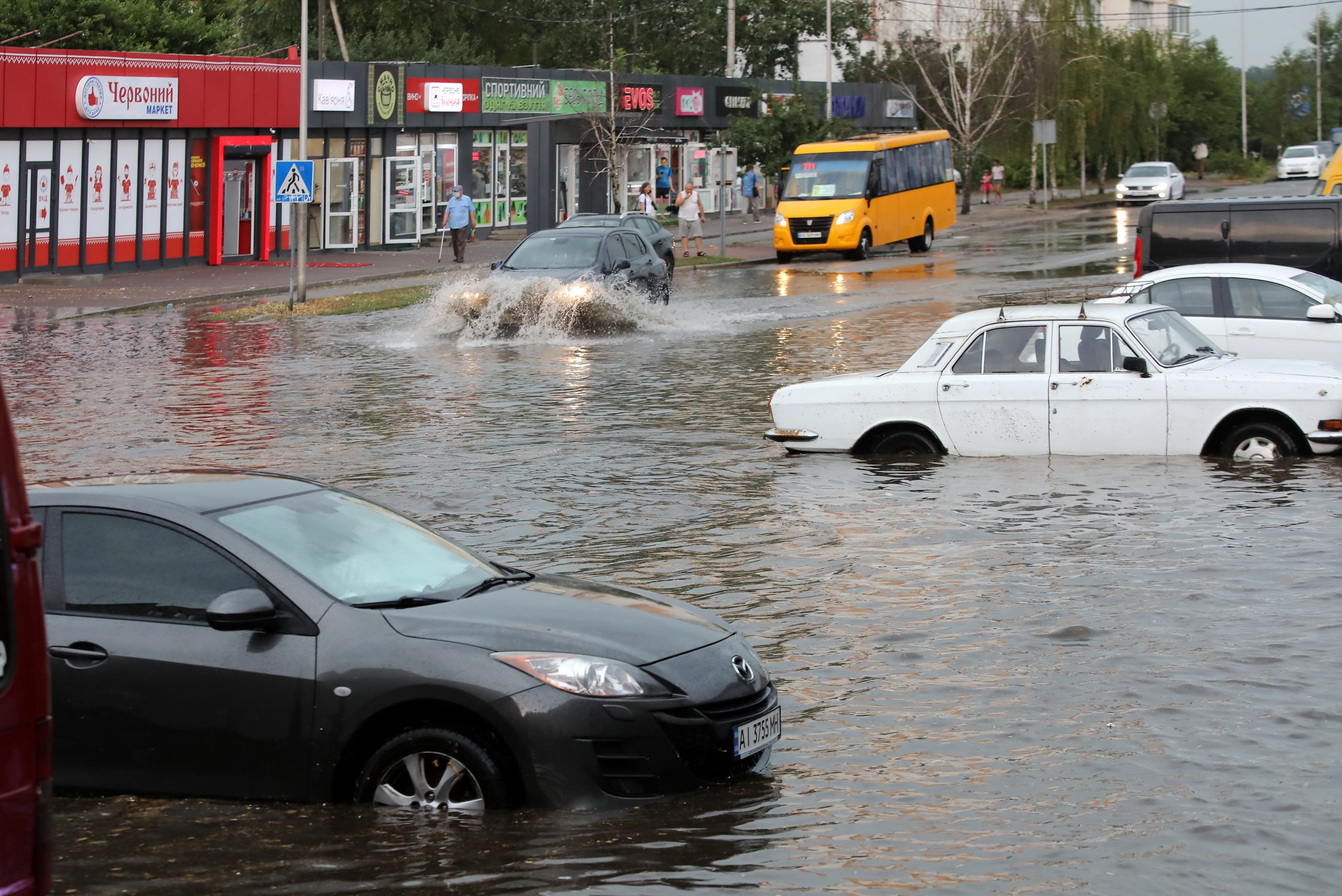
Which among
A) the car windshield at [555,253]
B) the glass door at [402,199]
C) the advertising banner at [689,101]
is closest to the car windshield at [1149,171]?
the advertising banner at [689,101]

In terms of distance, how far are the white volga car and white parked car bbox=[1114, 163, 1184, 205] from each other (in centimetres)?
5124

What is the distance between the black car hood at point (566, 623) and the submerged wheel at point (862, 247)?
36.5 metres

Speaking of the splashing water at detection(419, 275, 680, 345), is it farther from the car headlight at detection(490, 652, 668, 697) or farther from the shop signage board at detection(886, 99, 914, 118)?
the shop signage board at detection(886, 99, 914, 118)

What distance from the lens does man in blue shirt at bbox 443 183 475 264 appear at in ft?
132

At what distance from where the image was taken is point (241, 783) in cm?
605

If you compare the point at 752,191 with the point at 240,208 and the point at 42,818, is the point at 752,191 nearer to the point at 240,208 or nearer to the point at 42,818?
the point at 240,208

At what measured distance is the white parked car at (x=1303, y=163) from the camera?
240ft

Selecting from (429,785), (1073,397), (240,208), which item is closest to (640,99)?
(240,208)

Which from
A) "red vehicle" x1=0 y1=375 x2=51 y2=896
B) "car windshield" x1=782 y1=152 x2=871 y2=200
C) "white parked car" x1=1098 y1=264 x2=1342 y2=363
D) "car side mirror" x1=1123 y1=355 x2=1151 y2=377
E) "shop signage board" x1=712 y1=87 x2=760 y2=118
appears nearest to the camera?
"red vehicle" x1=0 y1=375 x2=51 y2=896

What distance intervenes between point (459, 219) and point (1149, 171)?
109ft

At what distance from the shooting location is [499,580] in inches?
269

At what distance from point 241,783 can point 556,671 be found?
4.03ft

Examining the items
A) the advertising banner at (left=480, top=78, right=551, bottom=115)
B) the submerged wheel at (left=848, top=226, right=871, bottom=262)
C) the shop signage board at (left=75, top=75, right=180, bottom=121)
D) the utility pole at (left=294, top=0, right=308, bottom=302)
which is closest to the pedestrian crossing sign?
the utility pole at (left=294, top=0, right=308, bottom=302)

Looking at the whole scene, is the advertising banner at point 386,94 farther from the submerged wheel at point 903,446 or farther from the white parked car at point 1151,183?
the submerged wheel at point 903,446
